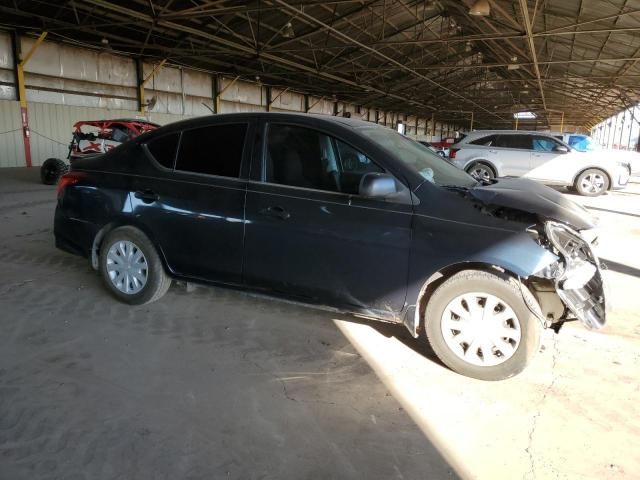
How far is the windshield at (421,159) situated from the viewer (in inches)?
129

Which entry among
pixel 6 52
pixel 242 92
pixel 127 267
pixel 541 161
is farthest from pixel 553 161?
pixel 6 52

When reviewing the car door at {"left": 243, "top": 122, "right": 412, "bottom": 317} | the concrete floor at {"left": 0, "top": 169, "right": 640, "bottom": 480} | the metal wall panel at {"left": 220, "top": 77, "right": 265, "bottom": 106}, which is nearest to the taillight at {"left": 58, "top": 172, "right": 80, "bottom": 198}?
the concrete floor at {"left": 0, "top": 169, "right": 640, "bottom": 480}

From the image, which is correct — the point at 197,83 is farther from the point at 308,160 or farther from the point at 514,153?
the point at 308,160

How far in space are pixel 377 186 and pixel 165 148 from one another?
1.90 metres

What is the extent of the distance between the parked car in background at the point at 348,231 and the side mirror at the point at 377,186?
0.04ft

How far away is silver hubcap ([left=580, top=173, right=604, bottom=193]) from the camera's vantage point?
12.1 m

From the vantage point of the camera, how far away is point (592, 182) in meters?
12.2

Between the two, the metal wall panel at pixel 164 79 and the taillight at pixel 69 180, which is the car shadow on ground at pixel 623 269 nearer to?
the taillight at pixel 69 180

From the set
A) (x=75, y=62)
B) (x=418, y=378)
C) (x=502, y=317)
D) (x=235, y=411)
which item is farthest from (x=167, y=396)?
(x=75, y=62)

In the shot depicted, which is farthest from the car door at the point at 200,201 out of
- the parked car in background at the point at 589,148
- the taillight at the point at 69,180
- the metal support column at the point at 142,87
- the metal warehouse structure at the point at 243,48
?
the metal support column at the point at 142,87

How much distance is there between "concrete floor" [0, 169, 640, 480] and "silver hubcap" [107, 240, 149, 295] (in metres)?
0.20

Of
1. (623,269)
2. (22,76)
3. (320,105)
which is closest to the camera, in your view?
(623,269)

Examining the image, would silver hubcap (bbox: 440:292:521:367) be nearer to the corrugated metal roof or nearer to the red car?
the corrugated metal roof

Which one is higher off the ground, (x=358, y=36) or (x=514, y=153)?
(x=358, y=36)
